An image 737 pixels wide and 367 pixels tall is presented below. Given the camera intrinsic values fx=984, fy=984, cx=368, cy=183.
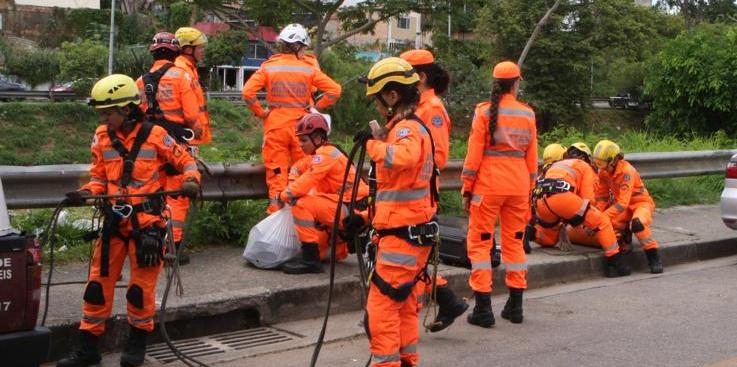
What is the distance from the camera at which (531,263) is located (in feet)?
29.9

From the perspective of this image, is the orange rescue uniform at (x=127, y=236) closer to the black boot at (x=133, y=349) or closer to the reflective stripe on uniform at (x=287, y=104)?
the black boot at (x=133, y=349)

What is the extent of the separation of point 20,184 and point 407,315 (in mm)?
3685

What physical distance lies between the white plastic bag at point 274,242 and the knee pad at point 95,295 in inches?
83.5

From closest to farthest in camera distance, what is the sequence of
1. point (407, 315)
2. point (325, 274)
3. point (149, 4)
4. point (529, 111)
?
point (407, 315)
point (529, 111)
point (325, 274)
point (149, 4)

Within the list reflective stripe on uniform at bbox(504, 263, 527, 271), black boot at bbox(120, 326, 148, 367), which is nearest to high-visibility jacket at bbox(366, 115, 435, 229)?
black boot at bbox(120, 326, 148, 367)

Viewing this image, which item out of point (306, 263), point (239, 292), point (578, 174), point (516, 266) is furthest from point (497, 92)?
point (239, 292)

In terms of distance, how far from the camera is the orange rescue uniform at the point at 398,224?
17.2 ft

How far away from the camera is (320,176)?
306 inches

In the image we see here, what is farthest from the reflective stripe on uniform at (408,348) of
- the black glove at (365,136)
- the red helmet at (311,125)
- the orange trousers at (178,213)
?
the orange trousers at (178,213)

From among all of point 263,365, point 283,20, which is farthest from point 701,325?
point 283,20

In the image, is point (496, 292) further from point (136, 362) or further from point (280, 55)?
point (136, 362)

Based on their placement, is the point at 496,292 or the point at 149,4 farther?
the point at 149,4

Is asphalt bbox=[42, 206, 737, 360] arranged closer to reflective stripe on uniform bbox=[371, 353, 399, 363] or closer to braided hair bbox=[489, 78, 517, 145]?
braided hair bbox=[489, 78, 517, 145]

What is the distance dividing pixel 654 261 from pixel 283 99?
4.03m
